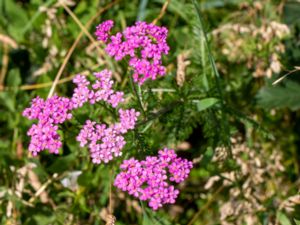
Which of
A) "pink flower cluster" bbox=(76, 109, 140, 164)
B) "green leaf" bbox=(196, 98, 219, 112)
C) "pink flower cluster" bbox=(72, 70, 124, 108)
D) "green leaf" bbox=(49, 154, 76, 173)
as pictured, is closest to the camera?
"pink flower cluster" bbox=(76, 109, 140, 164)

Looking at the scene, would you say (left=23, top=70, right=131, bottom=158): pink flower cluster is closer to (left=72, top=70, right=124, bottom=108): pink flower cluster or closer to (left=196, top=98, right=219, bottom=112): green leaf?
(left=72, top=70, right=124, bottom=108): pink flower cluster

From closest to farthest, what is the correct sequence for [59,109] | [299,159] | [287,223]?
1. [59,109]
2. [287,223]
3. [299,159]

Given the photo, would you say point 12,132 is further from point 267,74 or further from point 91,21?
point 267,74

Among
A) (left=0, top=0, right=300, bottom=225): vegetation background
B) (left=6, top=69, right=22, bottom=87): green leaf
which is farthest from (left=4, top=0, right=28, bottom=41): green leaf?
(left=6, top=69, right=22, bottom=87): green leaf

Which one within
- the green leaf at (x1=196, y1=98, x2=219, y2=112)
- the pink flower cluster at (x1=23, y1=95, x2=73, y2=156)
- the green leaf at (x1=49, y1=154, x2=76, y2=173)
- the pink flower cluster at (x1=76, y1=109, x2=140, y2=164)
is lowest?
the green leaf at (x1=49, y1=154, x2=76, y2=173)

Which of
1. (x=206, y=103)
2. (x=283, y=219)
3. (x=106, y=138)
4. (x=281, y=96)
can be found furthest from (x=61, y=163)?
(x=281, y=96)

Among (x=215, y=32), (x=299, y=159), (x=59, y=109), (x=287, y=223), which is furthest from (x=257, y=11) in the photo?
(x=59, y=109)

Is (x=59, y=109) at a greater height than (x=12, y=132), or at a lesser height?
greater

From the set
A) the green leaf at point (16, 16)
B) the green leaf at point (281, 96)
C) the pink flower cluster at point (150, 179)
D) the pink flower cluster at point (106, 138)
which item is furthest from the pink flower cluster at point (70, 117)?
the green leaf at point (16, 16)
